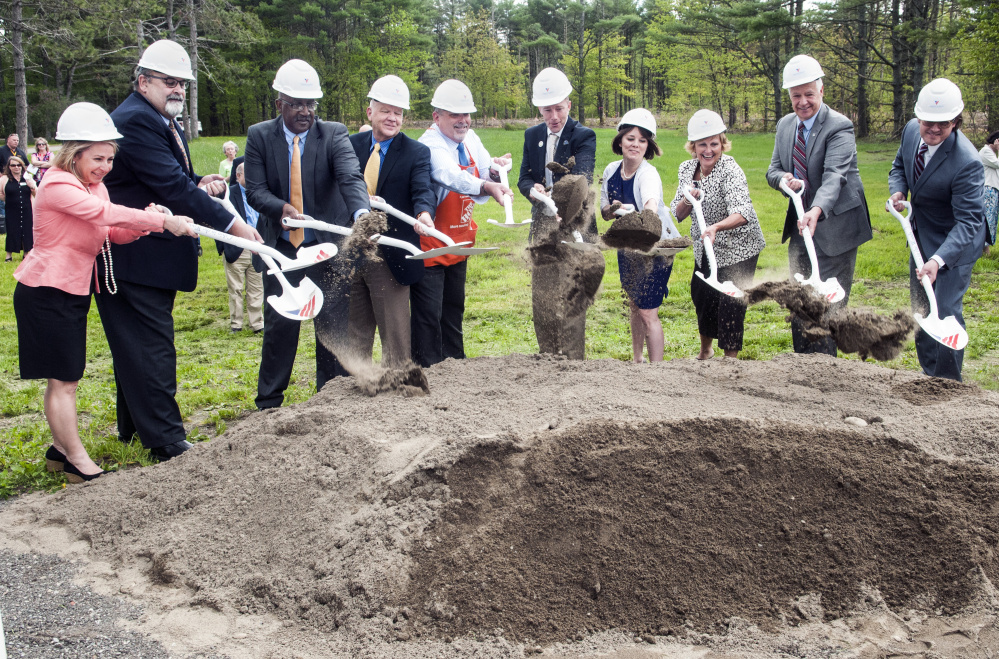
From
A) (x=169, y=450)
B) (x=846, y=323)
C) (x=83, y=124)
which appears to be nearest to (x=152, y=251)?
(x=83, y=124)

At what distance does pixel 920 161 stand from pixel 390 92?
3333 mm

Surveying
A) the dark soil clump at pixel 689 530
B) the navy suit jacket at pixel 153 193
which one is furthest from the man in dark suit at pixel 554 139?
the dark soil clump at pixel 689 530

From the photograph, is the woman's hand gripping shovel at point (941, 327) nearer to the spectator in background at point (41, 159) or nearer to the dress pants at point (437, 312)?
the dress pants at point (437, 312)

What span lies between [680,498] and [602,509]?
31 centimetres

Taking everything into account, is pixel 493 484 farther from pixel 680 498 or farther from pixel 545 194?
pixel 545 194

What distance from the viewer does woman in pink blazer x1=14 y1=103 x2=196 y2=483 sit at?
3.61 metres

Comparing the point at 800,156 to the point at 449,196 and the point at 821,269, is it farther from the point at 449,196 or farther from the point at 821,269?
the point at 449,196

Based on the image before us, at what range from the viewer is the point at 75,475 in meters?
4.04

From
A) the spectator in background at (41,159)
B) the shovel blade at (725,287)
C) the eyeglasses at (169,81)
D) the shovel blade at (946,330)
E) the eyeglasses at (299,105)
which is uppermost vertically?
the spectator in background at (41,159)

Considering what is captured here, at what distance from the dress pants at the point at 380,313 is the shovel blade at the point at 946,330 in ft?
9.93

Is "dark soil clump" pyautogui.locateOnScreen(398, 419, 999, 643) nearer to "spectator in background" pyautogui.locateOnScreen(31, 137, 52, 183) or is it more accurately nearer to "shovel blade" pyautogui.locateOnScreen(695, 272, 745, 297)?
"shovel blade" pyautogui.locateOnScreen(695, 272, 745, 297)

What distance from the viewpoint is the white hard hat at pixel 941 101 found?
4379 mm

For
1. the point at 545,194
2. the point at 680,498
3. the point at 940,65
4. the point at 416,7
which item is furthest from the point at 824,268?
the point at 416,7

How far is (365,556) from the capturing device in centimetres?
275
